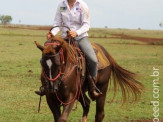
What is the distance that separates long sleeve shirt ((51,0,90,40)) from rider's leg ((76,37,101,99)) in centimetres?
18

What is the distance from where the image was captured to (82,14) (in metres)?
5.88

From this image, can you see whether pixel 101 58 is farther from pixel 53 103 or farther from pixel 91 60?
pixel 53 103

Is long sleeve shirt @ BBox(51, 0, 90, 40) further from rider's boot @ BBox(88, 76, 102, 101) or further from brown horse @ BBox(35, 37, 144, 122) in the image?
rider's boot @ BBox(88, 76, 102, 101)

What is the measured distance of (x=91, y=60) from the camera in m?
6.14

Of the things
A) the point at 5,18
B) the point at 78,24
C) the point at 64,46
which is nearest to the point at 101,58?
the point at 78,24

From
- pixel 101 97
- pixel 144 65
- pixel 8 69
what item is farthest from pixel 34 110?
pixel 144 65

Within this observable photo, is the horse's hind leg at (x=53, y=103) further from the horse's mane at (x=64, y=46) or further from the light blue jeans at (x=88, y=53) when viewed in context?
the light blue jeans at (x=88, y=53)

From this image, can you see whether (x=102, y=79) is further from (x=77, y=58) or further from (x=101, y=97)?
(x=77, y=58)

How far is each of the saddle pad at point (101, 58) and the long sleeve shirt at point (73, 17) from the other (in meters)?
0.88

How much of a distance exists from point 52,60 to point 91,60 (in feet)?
4.83

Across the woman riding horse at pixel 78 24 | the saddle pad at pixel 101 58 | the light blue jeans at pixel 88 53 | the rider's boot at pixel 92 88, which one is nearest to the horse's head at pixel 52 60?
the woman riding horse at pixel 78 24

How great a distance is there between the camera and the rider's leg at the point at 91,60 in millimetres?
6105

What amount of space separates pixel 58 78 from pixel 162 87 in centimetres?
826

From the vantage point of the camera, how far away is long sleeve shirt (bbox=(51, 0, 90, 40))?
19.1 ft
